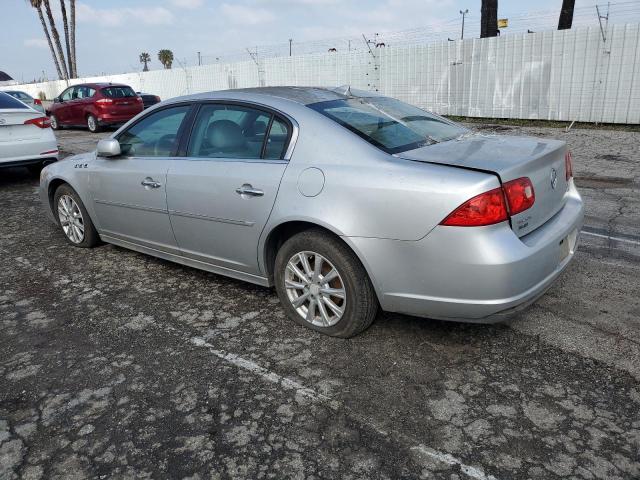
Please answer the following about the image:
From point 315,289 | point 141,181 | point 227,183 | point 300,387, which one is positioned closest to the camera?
point 300,387

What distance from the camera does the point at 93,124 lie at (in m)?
17.3

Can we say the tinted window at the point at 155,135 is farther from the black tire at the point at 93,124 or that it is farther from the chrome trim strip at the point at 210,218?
the black tire at the point at 93,124

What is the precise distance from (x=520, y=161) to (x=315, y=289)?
1400 mm

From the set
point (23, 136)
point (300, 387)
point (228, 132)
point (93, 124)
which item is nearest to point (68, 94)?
point (93, 124)

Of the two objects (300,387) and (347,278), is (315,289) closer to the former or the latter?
(347,278)

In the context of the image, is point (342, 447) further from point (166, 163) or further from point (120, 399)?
point (166, 163)

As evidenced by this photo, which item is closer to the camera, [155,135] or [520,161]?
[520,161]

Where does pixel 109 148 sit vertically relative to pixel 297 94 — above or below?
below

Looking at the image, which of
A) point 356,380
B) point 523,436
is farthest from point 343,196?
point 523,436

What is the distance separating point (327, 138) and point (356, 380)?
1426mm

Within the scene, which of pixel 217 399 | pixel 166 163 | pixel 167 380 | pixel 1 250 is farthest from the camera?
pixel 1 250

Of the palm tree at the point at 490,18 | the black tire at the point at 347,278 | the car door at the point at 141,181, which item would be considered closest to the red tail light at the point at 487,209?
the black tire at the point at 347,278

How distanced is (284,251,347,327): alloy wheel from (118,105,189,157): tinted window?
1492 mm

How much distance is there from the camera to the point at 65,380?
9.73 feet
